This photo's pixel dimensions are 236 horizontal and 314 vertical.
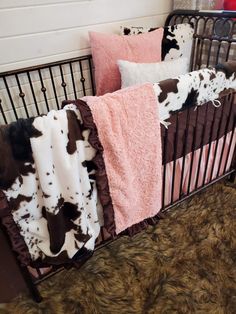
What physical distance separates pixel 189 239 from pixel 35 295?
710 mm

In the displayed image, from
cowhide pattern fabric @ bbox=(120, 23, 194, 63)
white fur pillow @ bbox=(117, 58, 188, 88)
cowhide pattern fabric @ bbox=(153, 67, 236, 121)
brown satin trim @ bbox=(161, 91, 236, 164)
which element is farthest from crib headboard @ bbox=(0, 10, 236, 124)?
cowhide pattern fabric @ bbox=(153, 67, 236, 121)

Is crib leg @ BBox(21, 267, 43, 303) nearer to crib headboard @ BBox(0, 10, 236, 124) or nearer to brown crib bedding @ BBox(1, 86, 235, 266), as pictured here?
brown crib bedding @ BBox(1, 86, 235, 266)

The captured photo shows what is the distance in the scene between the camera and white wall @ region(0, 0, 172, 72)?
1274 mm

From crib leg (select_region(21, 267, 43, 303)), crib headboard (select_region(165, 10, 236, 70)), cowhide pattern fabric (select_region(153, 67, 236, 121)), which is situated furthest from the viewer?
crib headboard (select_region(165, 10, 236, 70))

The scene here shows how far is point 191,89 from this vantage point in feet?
2.65

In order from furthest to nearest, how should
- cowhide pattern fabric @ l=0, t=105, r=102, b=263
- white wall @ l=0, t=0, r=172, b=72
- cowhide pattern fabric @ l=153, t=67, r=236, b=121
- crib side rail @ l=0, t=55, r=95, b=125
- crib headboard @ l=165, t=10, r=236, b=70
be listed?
crib headboard @ l=165, t=10, r=236, b=70, crib side rail @ l=0, t=55, r=95, b=125, white wall @ l=0, t=0, r=172, b=72, cowhide pattern fabric @ l=153, t=67, r=236, b=121, cowhide pattern fabric @ l=0, t=105, r=102, b=263

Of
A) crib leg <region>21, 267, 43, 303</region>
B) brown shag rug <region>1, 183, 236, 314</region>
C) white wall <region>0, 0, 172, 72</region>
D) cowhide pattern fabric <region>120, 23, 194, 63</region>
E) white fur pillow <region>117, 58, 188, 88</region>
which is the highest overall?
white wall <region>0, 0, 172, 72</region>

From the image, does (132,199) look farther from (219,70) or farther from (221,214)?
(221,214)

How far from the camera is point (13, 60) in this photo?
1.34 m

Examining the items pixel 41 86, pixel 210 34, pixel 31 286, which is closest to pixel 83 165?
pixel 31 286

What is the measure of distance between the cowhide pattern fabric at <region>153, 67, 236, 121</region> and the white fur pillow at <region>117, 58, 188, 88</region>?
0.49m

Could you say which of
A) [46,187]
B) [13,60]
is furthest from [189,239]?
[13,60]

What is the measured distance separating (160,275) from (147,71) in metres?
1.00

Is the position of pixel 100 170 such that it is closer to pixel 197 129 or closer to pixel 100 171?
pixel 100 171
